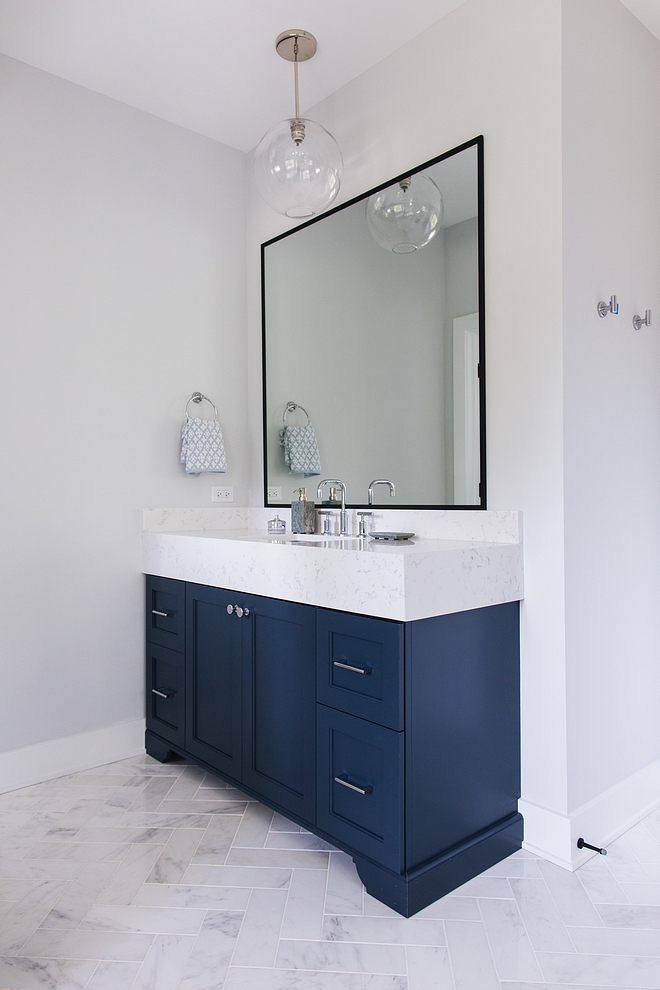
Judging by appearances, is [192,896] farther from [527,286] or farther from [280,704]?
[527,286]

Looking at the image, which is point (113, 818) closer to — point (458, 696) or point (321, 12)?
point (458, 696)

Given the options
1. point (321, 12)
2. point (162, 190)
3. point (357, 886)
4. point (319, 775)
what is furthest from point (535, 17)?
point (357, 886)

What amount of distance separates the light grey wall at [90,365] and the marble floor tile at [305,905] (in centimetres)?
120

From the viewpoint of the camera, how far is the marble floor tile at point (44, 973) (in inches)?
57.0

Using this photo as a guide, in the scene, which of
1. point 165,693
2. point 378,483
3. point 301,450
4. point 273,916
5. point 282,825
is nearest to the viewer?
point 273,916

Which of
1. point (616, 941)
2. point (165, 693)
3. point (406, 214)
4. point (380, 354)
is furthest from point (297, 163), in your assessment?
point (616, 941)

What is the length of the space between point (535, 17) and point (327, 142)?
0.72 meters

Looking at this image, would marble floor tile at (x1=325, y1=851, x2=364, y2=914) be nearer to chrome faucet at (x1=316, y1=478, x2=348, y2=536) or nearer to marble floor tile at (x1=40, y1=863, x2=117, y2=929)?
marble floor tile at (x1=40, y1=863, x2=117, y2=929)

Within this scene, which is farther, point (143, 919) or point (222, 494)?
point (222, 494)

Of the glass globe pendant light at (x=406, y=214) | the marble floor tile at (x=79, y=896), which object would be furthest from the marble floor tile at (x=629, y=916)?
the glass globe pendant light at (x=406, y=214)

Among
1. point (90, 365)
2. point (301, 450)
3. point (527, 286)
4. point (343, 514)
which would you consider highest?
point (527, 286)

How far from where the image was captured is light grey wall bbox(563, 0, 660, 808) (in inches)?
77.0

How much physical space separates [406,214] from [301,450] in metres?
1.01

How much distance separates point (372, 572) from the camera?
1749 millimetres
